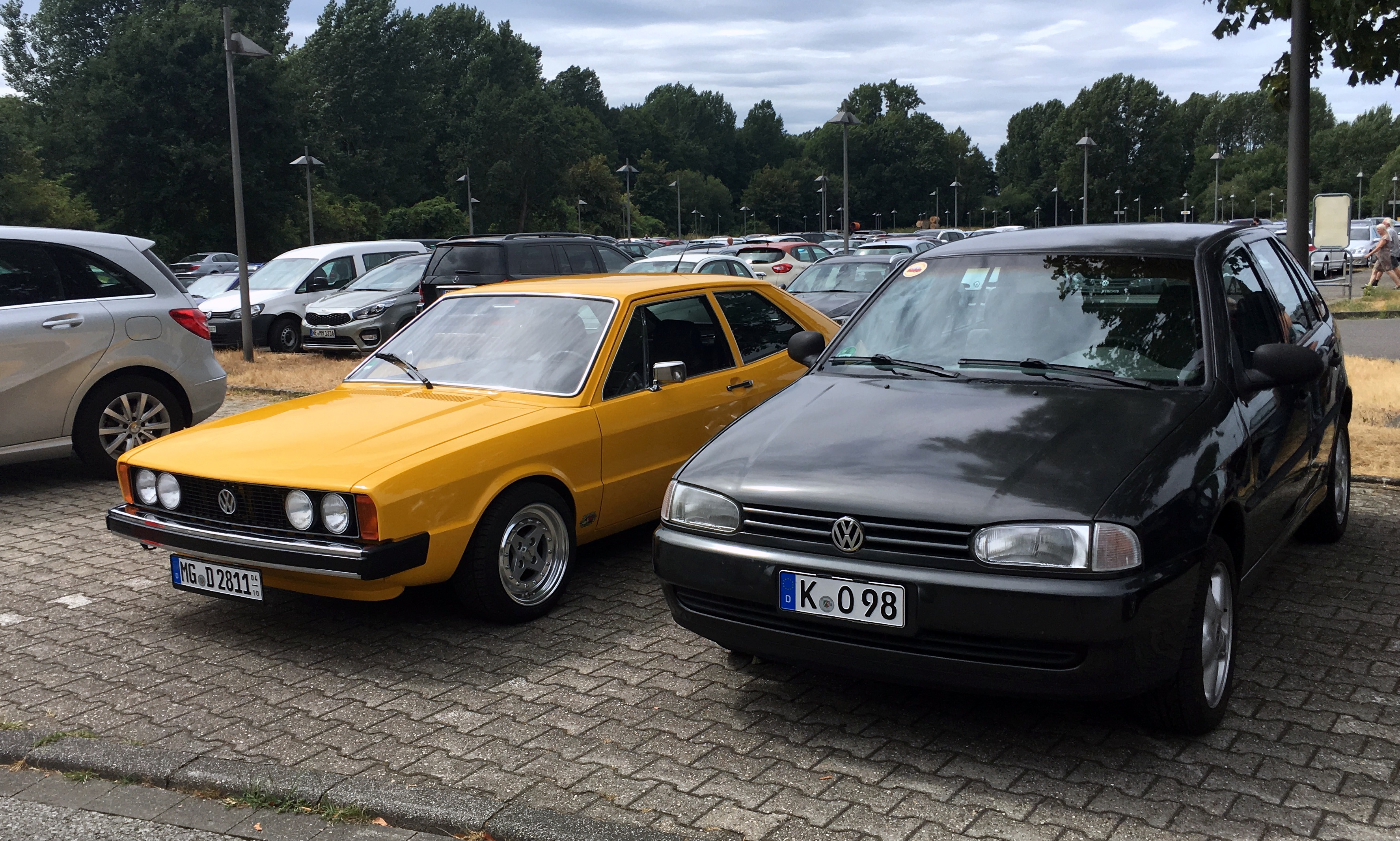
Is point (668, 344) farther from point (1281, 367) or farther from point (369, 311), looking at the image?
point (369, 311)

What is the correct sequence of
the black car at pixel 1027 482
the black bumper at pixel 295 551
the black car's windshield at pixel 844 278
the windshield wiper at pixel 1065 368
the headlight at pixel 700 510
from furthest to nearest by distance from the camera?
the black car's windshield at pixel 844 278
the black bumper at pixel 295 551
the windshield wiper at pixel 1065 368
the headlight at pixel 700 510
the black car at pixel 1027 482

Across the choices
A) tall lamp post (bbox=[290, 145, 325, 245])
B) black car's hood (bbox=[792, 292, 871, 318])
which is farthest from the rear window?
tall lamp post (bbox=[290, 145, 325, 245])

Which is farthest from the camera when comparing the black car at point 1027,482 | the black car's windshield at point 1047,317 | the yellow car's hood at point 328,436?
the yellow car's hood at point 328,436

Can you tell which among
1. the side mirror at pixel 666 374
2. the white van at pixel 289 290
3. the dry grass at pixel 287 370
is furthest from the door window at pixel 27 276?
the white van at pixel 289 290

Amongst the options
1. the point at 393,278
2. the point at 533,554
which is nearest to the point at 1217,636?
the point at 533,554

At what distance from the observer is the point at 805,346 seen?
18.5 feet

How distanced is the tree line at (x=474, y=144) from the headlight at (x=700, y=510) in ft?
32.8

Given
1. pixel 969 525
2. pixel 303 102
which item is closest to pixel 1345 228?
pixel 969 525

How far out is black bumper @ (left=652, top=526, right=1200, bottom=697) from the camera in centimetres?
345

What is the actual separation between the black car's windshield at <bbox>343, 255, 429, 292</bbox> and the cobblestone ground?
1372cm

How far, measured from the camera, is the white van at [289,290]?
784 inches

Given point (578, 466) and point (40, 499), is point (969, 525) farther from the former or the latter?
point (40, 499)

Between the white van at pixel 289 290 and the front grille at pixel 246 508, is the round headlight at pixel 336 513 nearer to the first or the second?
the front grille at pixel 246 508

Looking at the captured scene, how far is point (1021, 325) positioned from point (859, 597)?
162cm
